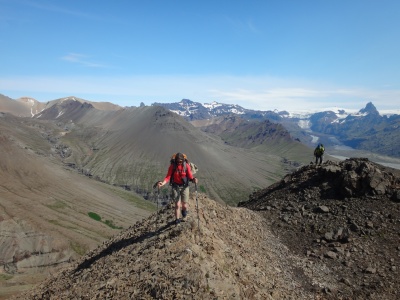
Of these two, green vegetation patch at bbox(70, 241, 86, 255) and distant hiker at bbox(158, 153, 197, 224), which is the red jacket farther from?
green vegetation patch at bbox(70, 241, 86, 255)

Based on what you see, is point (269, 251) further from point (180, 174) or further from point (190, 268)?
point (190, 268)

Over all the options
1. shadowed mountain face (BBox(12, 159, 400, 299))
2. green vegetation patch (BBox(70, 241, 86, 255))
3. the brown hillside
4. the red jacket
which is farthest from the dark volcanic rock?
green vegetation patch (BBox(70, 241, 86, 255))

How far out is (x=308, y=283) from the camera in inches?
906

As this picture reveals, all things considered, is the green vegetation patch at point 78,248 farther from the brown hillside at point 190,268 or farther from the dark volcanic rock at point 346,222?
the brown hillside at point 190,268

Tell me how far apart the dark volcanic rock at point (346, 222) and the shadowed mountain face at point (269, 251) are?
8 cm

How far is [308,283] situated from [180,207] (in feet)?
33.4

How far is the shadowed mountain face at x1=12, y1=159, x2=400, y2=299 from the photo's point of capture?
16656 mm

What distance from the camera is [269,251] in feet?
86.5

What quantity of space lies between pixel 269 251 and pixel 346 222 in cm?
958

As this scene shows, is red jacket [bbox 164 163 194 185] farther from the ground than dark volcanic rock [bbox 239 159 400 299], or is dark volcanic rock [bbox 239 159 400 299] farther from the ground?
red jacket [bbox 164 163 194 185]

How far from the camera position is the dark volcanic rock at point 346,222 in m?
24.2

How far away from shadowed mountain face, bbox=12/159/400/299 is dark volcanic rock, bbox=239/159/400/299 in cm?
8

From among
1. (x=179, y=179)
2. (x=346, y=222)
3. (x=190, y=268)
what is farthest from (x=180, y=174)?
(x=346, y=222)

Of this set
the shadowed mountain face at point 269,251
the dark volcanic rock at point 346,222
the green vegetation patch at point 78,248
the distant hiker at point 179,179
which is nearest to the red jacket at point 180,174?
the distant hiker at point 179,179
